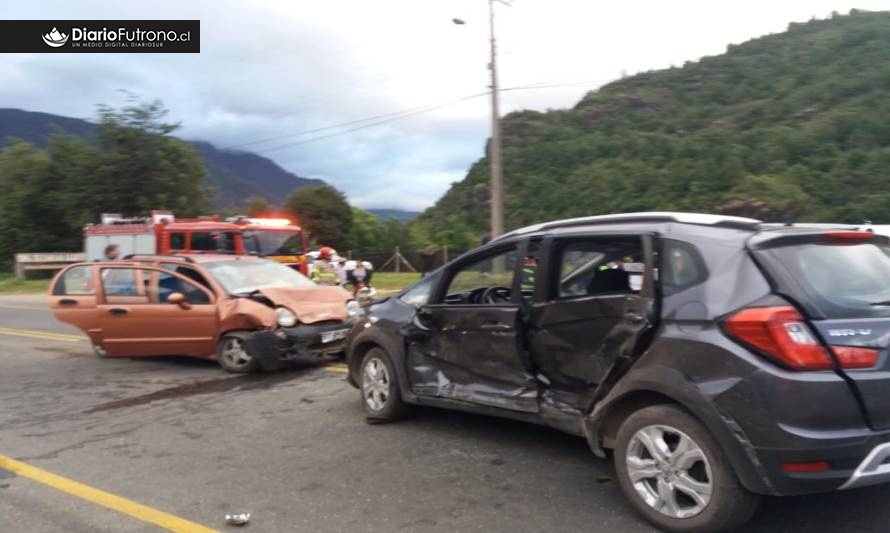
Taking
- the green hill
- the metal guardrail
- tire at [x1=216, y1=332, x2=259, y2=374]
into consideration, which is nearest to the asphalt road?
tire at [x1=216, y1=332, x2=259, y2=374]

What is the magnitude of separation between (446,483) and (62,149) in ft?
146

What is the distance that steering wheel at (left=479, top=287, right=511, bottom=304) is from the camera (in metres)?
5.30

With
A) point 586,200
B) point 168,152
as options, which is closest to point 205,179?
point 168,152

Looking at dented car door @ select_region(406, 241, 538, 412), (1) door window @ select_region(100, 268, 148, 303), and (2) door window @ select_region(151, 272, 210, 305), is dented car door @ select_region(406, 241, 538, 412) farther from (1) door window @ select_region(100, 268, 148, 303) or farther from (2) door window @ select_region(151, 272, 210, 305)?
(1) door window @ select_region(100, 268, 148, 303)

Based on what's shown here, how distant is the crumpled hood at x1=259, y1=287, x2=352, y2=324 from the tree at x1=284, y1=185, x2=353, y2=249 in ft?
163

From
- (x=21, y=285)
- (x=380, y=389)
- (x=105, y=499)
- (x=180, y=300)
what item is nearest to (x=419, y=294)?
(x=380, y=389)

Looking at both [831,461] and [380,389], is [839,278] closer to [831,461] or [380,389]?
[831,461]

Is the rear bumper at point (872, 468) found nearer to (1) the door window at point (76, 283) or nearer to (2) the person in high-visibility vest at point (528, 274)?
(2) the person in high-visibility vest at point (528, 274)

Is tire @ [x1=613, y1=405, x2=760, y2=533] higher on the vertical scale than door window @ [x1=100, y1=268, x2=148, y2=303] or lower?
lower

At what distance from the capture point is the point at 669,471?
3668 millimetres

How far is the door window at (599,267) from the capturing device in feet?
13.8

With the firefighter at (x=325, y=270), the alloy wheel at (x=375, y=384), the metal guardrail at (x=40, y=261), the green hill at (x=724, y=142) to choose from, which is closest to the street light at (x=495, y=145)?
the firefighter at (x=325, y=270)

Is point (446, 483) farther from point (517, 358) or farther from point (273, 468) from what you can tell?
point (273, 468)

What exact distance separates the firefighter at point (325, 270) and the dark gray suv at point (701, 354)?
11.6 meters
